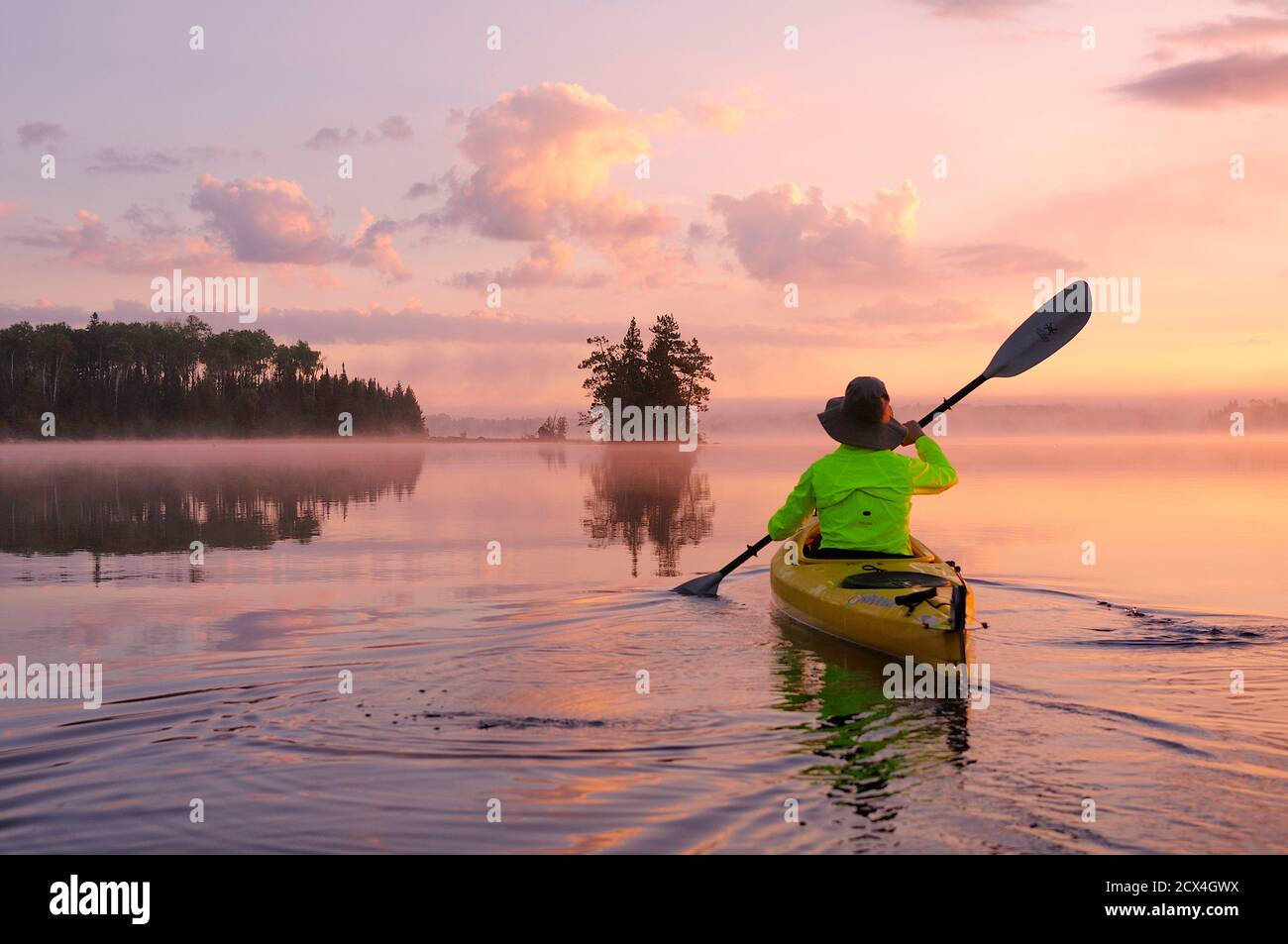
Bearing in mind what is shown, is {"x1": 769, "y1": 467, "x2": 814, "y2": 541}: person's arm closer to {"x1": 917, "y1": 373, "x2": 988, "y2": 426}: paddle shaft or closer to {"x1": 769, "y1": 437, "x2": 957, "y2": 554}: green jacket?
{"x1": 769, "y1": 437, "x2": 957, "y2": 554}: green jacket

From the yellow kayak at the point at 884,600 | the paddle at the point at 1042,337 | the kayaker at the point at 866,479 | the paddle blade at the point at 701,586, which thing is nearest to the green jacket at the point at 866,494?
the kayaker at the point at 866,479

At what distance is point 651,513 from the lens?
23.8 metres

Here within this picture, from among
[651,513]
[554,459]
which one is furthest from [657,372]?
[651,513]

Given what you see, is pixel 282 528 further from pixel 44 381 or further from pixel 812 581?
pixel 44 381

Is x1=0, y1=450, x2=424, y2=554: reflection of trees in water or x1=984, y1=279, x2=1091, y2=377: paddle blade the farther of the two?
x1=0, y1=450, x2=424, y2=554: reflection of trees in water

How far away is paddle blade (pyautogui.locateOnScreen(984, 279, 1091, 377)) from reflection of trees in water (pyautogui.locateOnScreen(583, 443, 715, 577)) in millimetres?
5040

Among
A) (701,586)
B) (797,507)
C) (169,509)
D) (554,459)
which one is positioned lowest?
(701,586)

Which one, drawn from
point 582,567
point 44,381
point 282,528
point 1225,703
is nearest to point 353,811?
point 1225,703

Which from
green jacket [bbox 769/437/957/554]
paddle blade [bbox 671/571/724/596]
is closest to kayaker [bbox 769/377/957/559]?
green jacket [bbox 769/437/957/554]

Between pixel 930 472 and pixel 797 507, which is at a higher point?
pixel 930 472

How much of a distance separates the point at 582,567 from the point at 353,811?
9557 millimetres

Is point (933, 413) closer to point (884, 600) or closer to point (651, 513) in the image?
point (884, 600)

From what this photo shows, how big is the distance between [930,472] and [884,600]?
1893 millimetres

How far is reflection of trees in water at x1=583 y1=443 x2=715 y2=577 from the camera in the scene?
699 inches
